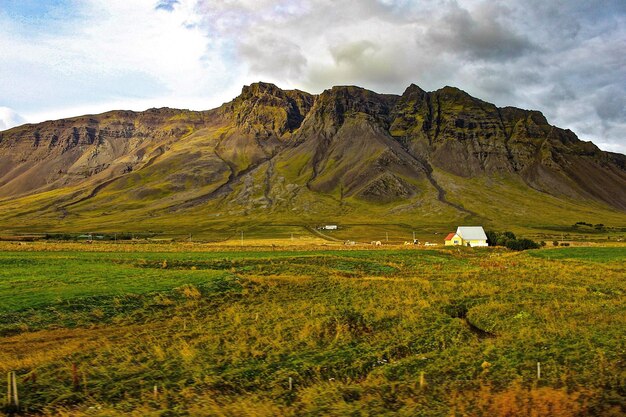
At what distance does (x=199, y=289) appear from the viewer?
4362cm

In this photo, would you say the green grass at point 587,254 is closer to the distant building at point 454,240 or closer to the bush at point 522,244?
the bush at point 522,244

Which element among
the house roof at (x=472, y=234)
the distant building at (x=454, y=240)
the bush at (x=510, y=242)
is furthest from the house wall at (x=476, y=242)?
the bush at (x=510, y=242)

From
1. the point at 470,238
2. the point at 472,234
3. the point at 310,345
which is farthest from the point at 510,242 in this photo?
the point at 310,345

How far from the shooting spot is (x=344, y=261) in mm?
74062

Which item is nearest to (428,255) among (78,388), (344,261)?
(344,261)

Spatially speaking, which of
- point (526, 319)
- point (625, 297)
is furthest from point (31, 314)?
point (625, 297)

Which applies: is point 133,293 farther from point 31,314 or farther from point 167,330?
point 167,330

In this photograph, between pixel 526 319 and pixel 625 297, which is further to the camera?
pixel 625 297

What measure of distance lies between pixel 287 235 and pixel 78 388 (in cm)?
16927

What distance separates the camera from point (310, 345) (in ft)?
82.0

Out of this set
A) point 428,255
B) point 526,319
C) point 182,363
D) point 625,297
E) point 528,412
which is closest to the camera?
point 528,412

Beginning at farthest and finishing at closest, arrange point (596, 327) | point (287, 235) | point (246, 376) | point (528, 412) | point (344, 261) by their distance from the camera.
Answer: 1. point (287, 235)
2. point (344, 261)
3. point (596, 327)
4. point (246, 376)
5. point (528, 412)

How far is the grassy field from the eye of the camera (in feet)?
55.7

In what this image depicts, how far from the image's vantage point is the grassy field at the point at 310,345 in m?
17.0
